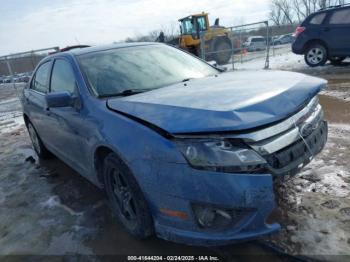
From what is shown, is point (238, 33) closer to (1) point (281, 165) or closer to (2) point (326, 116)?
(2) point (326, 116)

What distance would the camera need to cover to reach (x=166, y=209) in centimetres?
245

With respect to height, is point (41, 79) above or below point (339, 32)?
above

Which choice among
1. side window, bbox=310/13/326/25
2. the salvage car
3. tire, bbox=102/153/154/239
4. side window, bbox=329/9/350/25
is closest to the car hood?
the salvage car

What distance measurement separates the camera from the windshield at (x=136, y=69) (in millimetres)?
3371

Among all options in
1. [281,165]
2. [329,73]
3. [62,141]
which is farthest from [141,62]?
[329,73]

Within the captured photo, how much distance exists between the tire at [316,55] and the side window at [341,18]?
0.82m

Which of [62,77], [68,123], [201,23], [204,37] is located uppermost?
[201,23]

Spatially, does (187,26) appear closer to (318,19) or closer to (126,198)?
(318,19)

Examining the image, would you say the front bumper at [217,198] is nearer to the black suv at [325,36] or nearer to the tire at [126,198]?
the tire at [126,198]

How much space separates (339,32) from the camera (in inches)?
424

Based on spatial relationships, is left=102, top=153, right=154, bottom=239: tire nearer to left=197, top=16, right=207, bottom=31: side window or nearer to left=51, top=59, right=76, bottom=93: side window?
left=51, top=59, right=76, bottom=93: side window

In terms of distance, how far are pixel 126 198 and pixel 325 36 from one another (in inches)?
399

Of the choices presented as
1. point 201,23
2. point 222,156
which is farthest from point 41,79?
point 201,23

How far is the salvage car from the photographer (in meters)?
2.24
